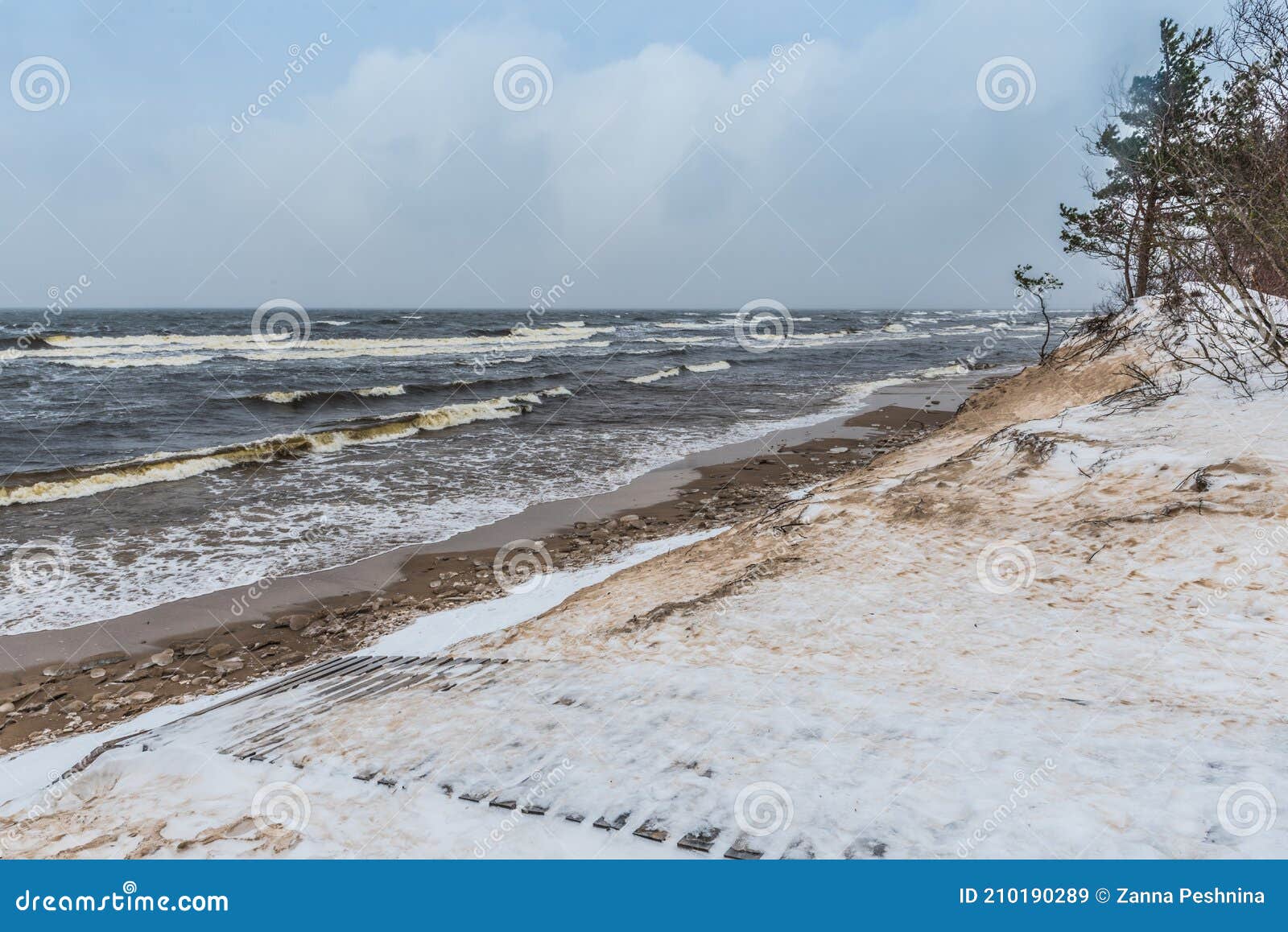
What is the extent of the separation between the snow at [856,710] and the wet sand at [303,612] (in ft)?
3.15

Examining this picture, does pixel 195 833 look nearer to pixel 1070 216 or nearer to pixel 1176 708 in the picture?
pixel 1176 708

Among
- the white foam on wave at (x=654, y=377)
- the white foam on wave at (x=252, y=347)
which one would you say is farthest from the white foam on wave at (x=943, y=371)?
the white foam on wave at (x=252, y=347)

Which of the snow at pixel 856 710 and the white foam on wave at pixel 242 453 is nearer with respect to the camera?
the snow at pixel 856 710

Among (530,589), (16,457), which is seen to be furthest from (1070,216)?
(16,457)

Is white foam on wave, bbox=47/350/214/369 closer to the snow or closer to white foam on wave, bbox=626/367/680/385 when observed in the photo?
white foam on wave, bbox=626/367/680/385

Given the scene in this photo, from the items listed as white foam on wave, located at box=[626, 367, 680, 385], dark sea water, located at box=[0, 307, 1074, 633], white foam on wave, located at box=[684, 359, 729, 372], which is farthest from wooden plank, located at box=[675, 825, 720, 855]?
white foam on wave, located at box=[684, 359, 729, 372]

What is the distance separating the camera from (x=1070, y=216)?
21.4m

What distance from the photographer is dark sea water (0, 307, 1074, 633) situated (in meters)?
10.5

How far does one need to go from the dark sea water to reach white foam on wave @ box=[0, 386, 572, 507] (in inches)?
2.5

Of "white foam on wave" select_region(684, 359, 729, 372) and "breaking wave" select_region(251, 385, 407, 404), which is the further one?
"white foam on wave" select_region(684, 359, 729, 372)

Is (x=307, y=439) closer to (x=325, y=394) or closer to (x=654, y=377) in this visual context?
(x=325, y=394)

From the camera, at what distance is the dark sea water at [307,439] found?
10461mm

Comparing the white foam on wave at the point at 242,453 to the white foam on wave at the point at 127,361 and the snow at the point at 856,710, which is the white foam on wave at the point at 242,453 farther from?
the white foam on wave at the point at 127,361

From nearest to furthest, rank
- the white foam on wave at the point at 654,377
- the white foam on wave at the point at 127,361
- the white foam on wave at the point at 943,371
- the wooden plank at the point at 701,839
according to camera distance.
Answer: the wooden plank at the point at 701,839 < the white foam on wave at the point at 654,377 < the white foam on wave at the point at 943,371 < the white foam on wave at the point at 127,361
